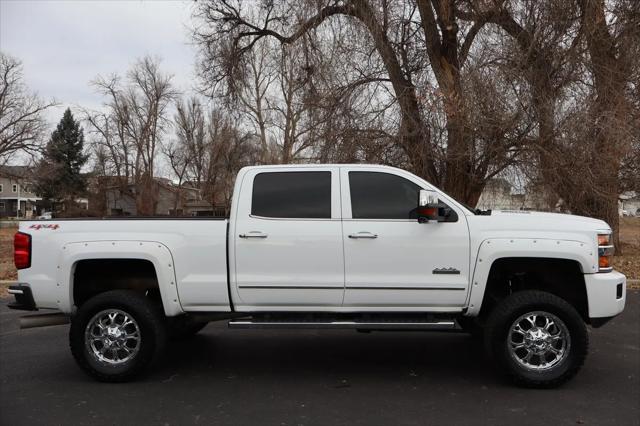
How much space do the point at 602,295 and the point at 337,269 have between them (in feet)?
8.01

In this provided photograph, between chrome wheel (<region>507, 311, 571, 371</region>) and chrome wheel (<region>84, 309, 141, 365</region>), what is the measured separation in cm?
354

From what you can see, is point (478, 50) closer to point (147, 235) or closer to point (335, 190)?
point (335, 190)

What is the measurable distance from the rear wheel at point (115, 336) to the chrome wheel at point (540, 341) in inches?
131

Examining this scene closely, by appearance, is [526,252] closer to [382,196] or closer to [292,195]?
[382,196]

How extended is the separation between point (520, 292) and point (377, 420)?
1896mm

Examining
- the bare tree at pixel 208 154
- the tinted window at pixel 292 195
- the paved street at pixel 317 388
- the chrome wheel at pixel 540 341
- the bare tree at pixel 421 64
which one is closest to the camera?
the paved street at pixel 317 388

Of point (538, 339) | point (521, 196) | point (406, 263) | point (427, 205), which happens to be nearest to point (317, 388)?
point (406, 263)

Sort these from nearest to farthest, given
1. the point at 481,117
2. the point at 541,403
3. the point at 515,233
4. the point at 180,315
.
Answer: the point at 541,403 → the point at 515,233 → the point at 180,315 → the point at 481,117

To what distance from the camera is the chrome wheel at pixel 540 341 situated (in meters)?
4.80

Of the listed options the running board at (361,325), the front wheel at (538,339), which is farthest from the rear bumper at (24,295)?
the front wheel at (538,339)

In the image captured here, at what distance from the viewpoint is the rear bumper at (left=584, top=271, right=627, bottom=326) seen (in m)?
4.81

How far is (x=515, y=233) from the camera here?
4844 mm

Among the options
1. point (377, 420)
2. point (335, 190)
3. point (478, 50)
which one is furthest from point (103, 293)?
point (478, 50)

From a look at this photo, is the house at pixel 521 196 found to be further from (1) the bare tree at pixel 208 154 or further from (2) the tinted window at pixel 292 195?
(1) the bare tree at pixel 208 154
